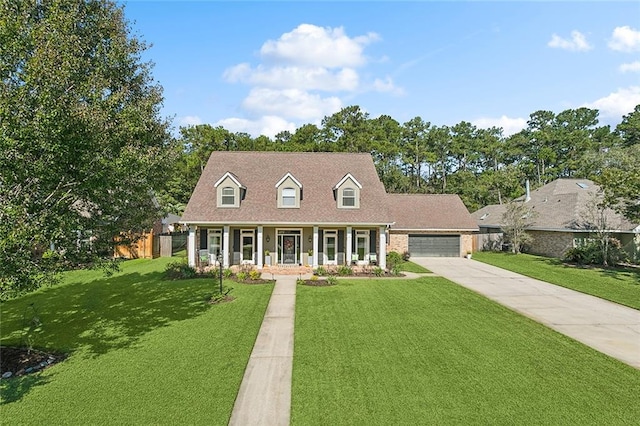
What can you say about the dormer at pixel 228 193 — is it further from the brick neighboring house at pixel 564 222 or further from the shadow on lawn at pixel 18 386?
the brick neighboring house at pixel 564 222

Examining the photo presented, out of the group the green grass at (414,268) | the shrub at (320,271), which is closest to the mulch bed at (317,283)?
the shrub at (320,271)

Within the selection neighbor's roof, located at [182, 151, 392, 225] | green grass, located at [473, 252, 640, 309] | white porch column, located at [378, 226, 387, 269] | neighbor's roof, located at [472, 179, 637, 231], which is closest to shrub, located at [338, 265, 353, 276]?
white porch column, located at [378, 226, 387, 269]

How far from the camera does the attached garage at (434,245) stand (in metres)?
29.1

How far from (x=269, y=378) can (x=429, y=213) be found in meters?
25.1

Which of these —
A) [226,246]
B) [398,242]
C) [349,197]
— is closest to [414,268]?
[349,197]

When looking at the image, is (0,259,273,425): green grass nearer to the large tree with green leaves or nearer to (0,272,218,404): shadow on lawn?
(0,272,218,404): shadow on lawn

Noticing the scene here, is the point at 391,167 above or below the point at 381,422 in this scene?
above

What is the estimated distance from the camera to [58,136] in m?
7.16

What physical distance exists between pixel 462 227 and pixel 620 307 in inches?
612

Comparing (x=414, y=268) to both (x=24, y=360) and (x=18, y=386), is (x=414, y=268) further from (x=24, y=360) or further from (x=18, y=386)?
(x=18, y=386)

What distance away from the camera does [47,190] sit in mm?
7859

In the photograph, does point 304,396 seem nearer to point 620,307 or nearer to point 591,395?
point 591,395

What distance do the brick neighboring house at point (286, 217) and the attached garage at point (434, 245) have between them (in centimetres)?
756

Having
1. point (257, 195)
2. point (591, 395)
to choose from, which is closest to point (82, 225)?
point (591, 395)
